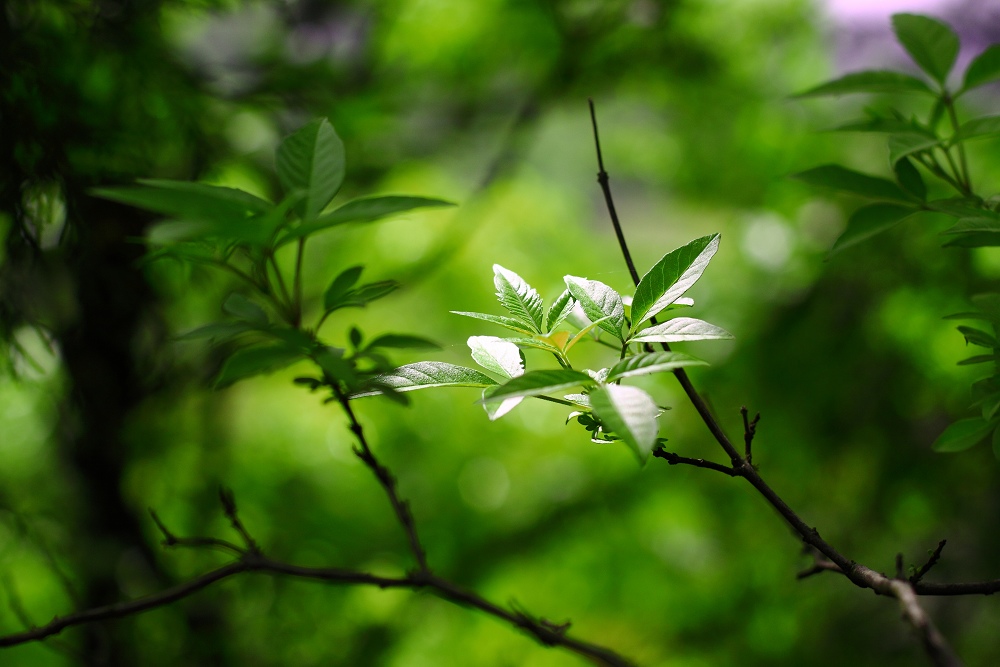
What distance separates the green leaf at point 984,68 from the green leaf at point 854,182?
129 millimetres

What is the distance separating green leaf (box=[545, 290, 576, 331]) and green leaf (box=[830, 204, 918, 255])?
155mm

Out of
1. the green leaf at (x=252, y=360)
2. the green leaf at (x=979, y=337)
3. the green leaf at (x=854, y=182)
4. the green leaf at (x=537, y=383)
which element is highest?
the green leaf at (x=854, y=182)

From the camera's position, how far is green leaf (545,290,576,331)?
1.12 ft

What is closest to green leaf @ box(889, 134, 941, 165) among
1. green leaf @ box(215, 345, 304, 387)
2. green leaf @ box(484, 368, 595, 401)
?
green leaf @ box(484, 368, 595, 401)

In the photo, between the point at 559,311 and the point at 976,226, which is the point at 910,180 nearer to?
the point at 976,226

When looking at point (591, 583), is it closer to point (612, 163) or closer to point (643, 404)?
point (643, 404)

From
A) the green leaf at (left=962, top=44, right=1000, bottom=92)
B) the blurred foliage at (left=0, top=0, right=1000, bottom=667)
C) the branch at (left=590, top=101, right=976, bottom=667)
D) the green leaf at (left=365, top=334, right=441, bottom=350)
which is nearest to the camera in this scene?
the branch at (left=590, top=101, right=976, bottom=667)

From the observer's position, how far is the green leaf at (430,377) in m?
0.31

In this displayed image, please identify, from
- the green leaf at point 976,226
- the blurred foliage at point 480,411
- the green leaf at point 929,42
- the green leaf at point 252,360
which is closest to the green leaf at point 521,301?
the green leaf at point 252,360

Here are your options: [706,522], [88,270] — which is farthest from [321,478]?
[706,522]

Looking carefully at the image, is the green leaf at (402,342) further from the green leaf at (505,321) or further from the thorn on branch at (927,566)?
the thorn on branch at (927,566)

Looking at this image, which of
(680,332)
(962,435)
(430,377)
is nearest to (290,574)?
(430,377)

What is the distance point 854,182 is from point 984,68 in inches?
5.8

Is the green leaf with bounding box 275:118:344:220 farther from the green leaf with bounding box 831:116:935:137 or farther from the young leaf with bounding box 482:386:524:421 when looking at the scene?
the green leaf with bounding box 831:116:935:137
